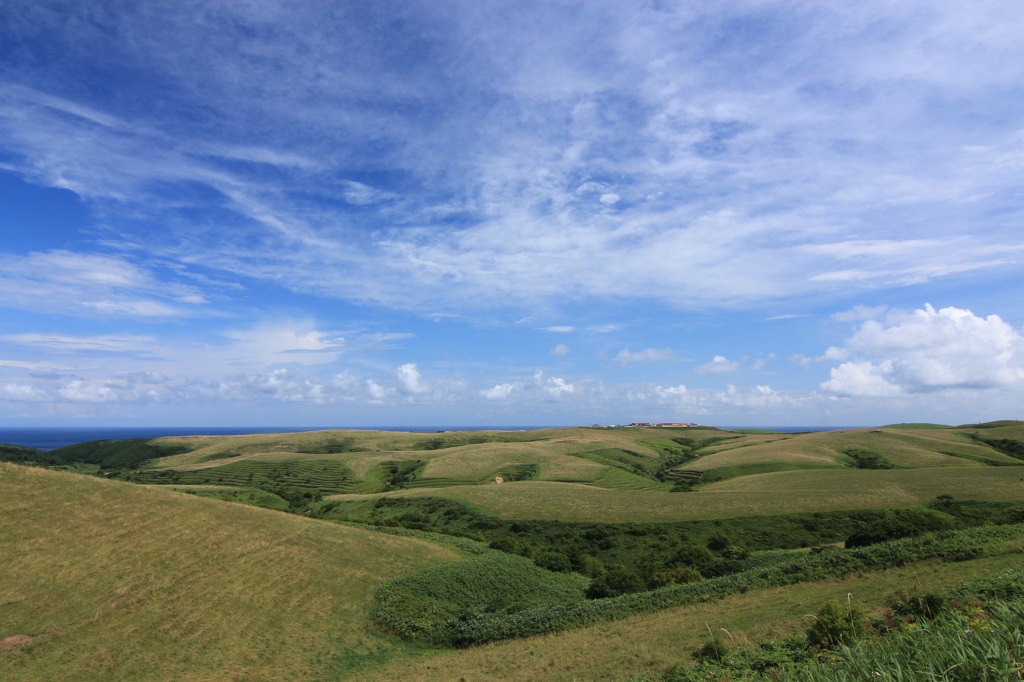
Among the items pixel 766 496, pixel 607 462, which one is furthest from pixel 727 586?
pixel 607 462

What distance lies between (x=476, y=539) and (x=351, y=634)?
33472mm

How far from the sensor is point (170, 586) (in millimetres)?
31547

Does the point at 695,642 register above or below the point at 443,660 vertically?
above

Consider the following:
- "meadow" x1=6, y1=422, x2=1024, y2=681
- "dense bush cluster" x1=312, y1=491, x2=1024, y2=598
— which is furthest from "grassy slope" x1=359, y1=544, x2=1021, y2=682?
"dense bush cluster" x1=312, y1=491, x2=1024, y2=598

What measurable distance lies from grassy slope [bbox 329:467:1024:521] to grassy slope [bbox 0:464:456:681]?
1629 inches

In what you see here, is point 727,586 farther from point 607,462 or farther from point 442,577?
point 607,462

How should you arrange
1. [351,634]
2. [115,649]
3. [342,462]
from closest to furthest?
[115,649], [351,634], [342,462]

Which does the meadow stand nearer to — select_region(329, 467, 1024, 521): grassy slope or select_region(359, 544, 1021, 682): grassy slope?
select_region(359, 544, 1021, 682): grassy slope

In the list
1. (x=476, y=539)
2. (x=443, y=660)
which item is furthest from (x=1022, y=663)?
(x=476, y=539)

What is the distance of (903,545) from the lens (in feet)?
91.5

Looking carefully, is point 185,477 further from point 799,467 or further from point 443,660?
point 799,467

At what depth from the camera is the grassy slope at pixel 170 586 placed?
24.7m

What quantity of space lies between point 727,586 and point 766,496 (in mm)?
59688

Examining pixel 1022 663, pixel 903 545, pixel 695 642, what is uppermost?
pixel 1022 663
